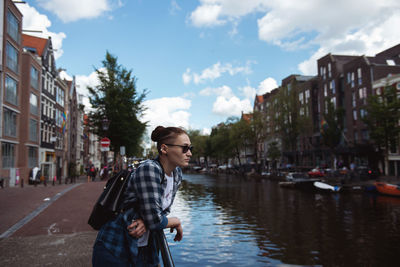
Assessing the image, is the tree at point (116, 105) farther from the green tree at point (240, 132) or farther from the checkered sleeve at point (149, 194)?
the green tree at point (240, 132)

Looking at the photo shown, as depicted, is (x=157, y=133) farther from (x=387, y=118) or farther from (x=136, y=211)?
(x=387, y=118)

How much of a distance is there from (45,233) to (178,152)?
6.83 metres

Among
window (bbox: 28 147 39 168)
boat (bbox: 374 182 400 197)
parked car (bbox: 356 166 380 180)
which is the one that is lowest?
boat (bbox: 374 182 400 197)

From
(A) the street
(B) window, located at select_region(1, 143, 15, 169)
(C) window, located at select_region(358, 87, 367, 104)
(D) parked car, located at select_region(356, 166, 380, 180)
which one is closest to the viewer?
(A) the street

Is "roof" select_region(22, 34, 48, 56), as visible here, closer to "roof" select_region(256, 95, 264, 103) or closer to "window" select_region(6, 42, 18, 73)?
"window" select_region(6, 42, 18, 73)

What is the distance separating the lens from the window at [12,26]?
100 feet

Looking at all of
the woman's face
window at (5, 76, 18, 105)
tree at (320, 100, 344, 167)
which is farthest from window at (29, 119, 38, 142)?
the woman's face

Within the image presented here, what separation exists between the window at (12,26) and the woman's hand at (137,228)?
3414cm

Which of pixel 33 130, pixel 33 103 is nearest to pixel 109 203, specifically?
pixel 33 103

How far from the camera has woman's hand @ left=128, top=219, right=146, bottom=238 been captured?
2311mm

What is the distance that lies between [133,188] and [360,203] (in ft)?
76.5

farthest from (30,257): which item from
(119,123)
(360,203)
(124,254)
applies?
(119,123)

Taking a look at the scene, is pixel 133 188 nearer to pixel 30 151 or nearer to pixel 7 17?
pixel 7 17

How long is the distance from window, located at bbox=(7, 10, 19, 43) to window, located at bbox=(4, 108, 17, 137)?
7.05 m
